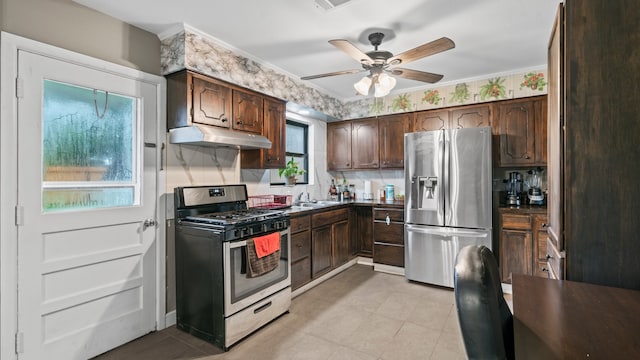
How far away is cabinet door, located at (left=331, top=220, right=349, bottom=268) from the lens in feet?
13.0

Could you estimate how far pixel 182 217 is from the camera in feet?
8.64

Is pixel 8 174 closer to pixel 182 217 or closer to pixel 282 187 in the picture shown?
pixel 182 217

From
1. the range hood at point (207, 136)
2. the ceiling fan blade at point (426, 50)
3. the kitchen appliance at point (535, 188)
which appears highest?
the ceiling fan blade at point (426, 50)

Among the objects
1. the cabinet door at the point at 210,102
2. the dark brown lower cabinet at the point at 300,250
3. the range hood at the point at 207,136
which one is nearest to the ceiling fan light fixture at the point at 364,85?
the range hood at the point at 207,136

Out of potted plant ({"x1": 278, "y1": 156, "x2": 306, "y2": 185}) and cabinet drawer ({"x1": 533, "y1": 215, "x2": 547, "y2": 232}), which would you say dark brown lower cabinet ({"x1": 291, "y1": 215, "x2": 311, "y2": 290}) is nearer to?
potted plant ({"x1": 278, "y1": 156, "x2": 306, "y2": 185})

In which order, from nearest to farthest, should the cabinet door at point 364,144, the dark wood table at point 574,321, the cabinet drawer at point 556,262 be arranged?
the dark wood table at point 574,321, the cabinet drawer at point 556,262, the cabinet door at point 364,144

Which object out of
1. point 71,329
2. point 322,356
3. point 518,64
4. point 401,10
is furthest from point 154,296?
point 518,64

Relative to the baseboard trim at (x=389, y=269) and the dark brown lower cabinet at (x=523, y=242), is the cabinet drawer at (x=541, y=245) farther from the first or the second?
the baseboard trim at (x=389, y=269)

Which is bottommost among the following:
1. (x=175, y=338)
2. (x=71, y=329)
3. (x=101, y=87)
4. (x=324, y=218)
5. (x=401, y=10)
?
(x=175, y=338)

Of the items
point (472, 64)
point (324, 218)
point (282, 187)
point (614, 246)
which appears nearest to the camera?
point (614, 246)

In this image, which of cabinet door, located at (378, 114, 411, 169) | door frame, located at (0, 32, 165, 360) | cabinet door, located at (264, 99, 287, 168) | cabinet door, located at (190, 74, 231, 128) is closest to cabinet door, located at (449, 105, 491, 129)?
cabinet door, located at (378, 114, 411, 169)

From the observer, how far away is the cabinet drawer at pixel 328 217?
11.8 feet

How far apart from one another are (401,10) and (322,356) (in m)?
2.63

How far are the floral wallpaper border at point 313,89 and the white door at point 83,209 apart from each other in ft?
1.53
